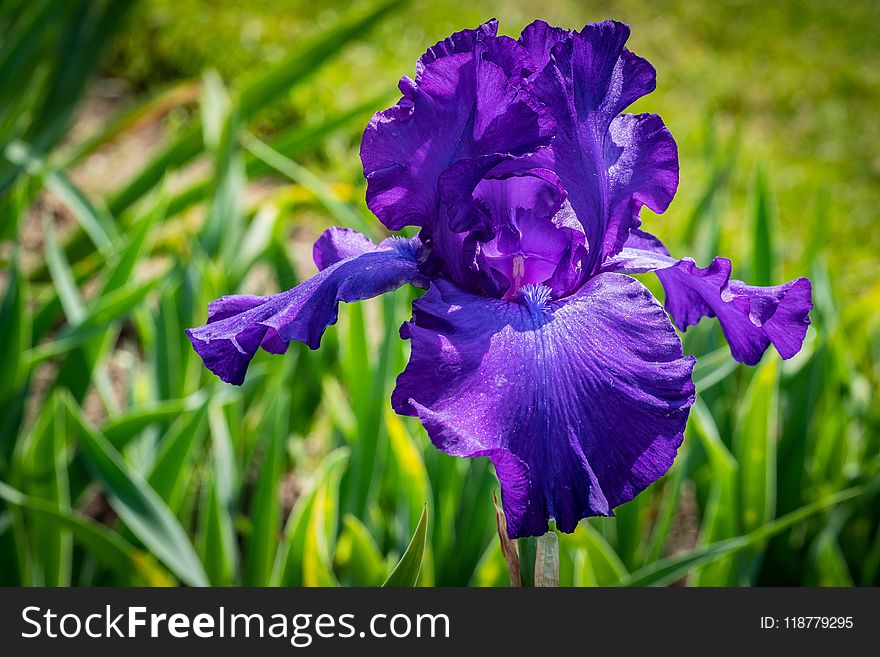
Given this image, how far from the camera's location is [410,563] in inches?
30.2

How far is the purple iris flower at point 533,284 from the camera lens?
0.57 m

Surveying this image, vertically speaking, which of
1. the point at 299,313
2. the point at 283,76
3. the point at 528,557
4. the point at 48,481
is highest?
the point at 283,76

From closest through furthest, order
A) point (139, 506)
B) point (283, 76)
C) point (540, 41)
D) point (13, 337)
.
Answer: point (540, 41) → point (139, 506) → point (13, 337) → point (283, 76)

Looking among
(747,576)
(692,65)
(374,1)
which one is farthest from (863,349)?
(692,65)

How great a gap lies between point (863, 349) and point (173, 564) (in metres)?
1.39

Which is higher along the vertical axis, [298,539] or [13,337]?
[13,337]

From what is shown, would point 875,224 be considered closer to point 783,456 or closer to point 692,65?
point 692,65

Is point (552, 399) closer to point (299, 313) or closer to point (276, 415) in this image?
point (299, 313)

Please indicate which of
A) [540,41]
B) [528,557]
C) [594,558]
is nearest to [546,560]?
[528,557]

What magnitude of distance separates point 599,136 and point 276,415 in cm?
78

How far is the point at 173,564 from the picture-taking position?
3.68 ft

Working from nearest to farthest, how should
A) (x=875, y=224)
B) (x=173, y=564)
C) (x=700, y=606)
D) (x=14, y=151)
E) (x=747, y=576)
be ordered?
(x=700, y=606) < (x=173, y=564) < (x=747, y=576) < (x=14, y=151) < (x=875, y=224)

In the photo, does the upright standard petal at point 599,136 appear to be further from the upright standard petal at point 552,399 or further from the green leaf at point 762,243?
the green leaf at point 762,243

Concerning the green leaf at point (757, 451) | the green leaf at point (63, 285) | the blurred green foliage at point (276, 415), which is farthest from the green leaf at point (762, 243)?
the green leaf at point (63, 285)
